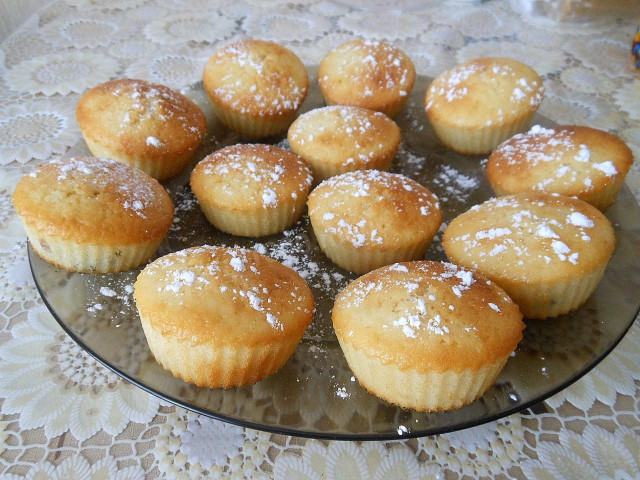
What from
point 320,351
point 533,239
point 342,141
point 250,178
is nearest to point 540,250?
point 533,239

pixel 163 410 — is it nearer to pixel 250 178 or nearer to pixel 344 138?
pixel 250 178

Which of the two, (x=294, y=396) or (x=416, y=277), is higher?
(x=416, y=277)

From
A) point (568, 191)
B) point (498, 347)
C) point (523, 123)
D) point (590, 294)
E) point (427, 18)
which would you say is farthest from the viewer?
point (427, 18)

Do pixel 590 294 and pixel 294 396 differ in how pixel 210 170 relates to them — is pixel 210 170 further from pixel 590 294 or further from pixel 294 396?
pixel 590 294

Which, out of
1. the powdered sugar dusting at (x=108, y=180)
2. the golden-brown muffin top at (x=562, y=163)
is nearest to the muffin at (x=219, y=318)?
the powdered sugar dusting at (x=108, y=180)

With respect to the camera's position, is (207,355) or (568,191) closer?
(207,355)

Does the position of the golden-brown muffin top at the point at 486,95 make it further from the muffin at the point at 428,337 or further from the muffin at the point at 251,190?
the muffin at the point at 428,337

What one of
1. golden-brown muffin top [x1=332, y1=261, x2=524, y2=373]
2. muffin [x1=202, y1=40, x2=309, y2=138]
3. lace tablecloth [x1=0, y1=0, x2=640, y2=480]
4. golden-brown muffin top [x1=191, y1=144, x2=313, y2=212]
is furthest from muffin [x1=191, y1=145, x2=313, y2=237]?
lace tablecloth [x1=0, y1=0, x2=640, y2=480]

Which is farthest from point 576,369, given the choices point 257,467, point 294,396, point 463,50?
point 463,50
